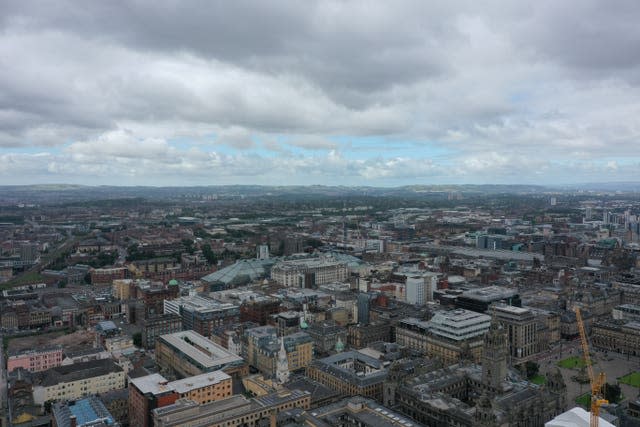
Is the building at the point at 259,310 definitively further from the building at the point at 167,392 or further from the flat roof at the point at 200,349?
the building at the point at 167,392

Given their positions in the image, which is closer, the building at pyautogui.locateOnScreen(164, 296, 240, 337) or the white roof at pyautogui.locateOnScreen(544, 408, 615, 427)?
the white roof at pyautogui.locateOnScreen(544, 408, 615, 427)

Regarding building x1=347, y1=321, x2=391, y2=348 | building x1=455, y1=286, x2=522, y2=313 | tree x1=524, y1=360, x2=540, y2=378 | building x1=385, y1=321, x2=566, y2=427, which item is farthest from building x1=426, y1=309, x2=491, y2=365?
building x1=455, y1=286, x2=522, y2=313

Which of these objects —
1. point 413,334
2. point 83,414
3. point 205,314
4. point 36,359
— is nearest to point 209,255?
point 205,314

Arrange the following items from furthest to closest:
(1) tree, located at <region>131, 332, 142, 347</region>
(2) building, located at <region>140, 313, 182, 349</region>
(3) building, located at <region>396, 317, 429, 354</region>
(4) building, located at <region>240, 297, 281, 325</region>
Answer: (4) building, located at <region>240, 297, 281, 325</region>
(1) tree, located at <region>131, 332, 142, 347</region>
(2) building, located at <region>140, 313, 182, 349</region>
(3) building, located at <region>396, 317, 429, 354</region>

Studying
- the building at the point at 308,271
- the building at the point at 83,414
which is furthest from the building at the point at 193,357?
the building at the point at 308,271

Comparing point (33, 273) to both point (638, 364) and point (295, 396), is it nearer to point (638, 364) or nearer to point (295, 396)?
point (295, 396)

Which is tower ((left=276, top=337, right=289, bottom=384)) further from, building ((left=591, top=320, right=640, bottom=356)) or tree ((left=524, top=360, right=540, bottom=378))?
building ((left=591, top=320, right=640, bottom=356))
